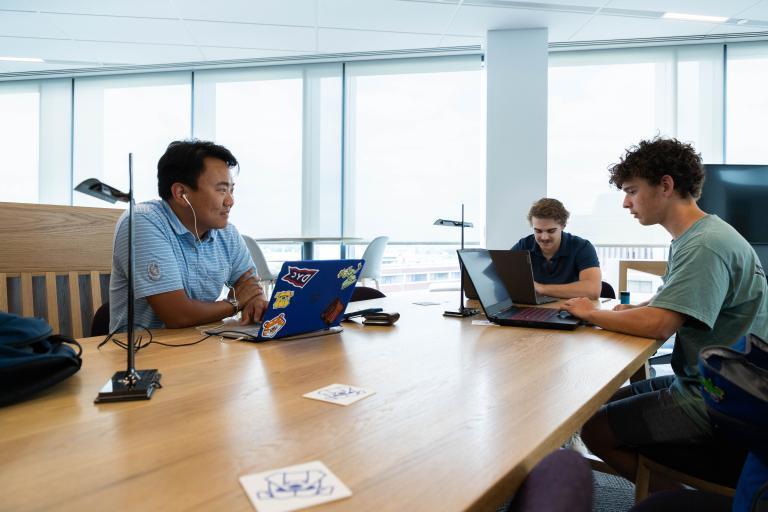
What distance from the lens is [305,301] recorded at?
4.11 feet

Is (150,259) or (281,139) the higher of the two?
(281,139)

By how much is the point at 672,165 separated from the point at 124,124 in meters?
5.95

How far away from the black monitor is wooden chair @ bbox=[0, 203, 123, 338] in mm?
3822

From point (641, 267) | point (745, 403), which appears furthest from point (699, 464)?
point (641, 267)

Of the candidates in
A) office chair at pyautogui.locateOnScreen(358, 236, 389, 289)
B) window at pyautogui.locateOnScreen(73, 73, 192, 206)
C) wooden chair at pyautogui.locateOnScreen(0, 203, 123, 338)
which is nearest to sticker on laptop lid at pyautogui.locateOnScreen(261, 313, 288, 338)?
wooden chair at pyautogui.locateOnScreen(0, 203, 123, 338)

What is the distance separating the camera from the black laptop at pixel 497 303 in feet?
4.94

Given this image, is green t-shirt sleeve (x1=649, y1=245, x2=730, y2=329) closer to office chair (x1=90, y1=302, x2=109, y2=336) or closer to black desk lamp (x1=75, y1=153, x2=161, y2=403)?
black desk lamp (x1=75, y1=153, x2=161, y2=403)

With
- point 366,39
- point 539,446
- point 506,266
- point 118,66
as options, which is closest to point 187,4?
point 366,39

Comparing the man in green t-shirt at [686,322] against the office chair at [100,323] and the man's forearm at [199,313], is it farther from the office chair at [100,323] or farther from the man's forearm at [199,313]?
the office chair at [100,323]

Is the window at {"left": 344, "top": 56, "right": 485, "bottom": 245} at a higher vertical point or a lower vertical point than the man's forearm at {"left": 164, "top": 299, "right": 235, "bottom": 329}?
higher

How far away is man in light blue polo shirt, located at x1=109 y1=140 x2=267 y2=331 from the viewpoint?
1.46 metres

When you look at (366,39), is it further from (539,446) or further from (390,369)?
(539,446)

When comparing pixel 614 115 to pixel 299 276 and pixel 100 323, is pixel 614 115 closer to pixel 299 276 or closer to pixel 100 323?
pixel 299 276

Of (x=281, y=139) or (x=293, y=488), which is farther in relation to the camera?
(x=281, y=139)
